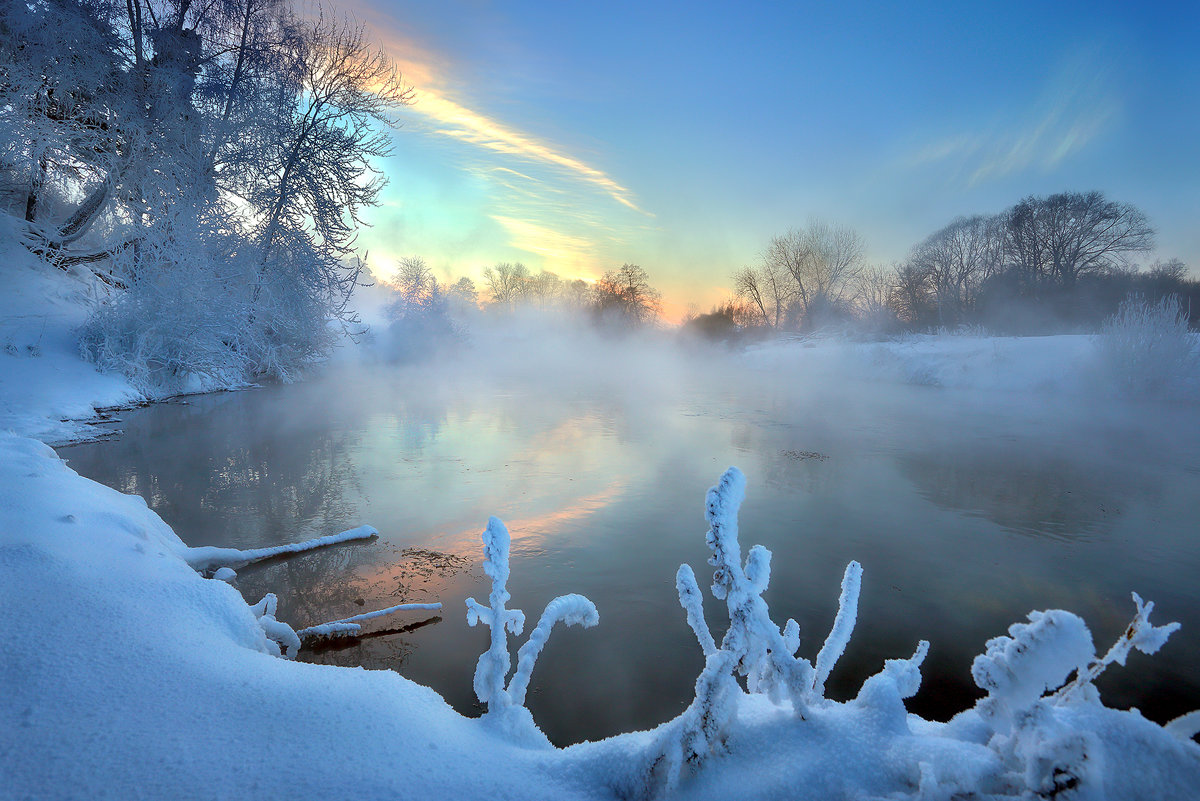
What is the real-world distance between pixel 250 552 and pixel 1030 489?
9.32 metres

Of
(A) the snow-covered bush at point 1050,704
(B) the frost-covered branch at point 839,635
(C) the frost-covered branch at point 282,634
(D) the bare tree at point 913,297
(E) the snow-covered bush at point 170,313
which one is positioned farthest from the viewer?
(D) the bare tree at point 913,297

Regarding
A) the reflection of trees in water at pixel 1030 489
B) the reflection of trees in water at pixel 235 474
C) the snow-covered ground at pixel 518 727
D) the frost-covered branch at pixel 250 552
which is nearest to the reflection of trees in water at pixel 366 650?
the snow-covered ground at pixel 518 727

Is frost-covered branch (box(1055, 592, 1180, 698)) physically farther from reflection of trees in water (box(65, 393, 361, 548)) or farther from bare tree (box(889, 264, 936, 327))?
bare tree (box(889, 264, 936, 327))

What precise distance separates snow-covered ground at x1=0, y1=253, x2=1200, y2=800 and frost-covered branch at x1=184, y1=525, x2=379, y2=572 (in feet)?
6.56

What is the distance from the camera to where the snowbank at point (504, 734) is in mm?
1001

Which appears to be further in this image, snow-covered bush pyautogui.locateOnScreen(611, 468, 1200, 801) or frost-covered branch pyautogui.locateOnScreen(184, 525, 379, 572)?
frost-covered branch pyautogui.locateOnScreen(184, 525, 379, 572)

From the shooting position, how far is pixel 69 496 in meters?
3.15

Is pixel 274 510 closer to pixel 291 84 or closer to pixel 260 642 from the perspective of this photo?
pixel 260 642

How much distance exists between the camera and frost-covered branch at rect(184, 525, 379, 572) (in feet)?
13.3

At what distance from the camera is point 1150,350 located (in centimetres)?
1554

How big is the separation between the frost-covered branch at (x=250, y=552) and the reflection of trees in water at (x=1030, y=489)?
6.74 metres

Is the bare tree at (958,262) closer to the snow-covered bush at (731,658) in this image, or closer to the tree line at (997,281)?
the tree line at (997,281)

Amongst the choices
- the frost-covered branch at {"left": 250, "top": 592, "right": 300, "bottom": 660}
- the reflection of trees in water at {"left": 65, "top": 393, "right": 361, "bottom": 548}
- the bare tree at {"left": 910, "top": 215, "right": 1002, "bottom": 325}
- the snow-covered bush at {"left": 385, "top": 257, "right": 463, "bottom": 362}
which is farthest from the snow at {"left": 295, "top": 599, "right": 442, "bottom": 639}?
the bare tree at {"left": 910, "top": 215, "right": 1002, "bottom": 325}

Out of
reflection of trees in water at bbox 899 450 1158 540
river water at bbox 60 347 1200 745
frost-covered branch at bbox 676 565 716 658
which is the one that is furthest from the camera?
reflection of trees in water at bbox 899 450 1158 540
